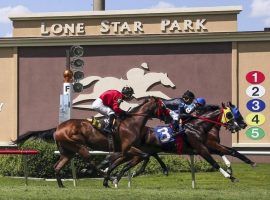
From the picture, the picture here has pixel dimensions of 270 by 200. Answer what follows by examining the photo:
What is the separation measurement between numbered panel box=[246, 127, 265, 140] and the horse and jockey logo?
3.50m

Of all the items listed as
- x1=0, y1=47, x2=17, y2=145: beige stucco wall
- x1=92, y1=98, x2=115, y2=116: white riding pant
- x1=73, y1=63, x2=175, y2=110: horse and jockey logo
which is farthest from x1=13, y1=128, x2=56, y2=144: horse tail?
x1=0, y1=47, x2=17, y2=145: beige stucco wall

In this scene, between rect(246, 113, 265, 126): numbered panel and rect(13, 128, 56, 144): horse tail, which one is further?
rect(246, 113, 265, 126): numbered panel

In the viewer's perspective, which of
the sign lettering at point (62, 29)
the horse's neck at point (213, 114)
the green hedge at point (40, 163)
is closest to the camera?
the horse's neck at point (213, 114)

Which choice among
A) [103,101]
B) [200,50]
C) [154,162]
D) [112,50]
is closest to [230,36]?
[200,50]

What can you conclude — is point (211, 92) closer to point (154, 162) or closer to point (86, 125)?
point (154, 162)

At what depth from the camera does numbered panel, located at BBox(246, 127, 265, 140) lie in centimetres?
2478

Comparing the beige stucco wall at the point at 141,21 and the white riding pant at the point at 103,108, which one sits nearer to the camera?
the white riding pant at the point at 103,108

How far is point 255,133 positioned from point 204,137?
10538mm

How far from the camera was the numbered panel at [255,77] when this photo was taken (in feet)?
81.9

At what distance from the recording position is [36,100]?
2684cm

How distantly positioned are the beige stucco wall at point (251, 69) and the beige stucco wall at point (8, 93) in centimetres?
919

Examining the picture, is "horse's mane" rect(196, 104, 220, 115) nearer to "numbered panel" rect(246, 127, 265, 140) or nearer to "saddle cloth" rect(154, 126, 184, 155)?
"saddle cloth" rect(154, 126, 184, 155)

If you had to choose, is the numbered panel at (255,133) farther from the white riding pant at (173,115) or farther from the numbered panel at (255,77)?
the white riding pant at (173,115)

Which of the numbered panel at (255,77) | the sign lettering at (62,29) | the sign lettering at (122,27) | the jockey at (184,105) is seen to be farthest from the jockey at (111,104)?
the sign lettering at (62,29)
